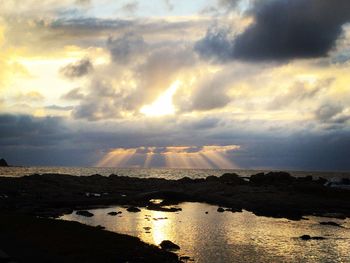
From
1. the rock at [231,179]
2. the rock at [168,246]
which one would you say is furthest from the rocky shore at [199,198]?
the rock at [168,246]

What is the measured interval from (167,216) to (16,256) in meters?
37.5

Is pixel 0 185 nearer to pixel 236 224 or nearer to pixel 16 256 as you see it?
pixel 236 224

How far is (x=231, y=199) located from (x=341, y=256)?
48148mm

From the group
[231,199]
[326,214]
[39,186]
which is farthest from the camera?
[39,186]

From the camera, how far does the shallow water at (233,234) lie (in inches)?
1550

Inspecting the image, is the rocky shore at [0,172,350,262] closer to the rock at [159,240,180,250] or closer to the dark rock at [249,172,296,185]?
the dark rock at [249,172,296,185]

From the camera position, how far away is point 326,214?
7262 centimetres

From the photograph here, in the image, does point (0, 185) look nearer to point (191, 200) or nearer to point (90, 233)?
point (191, 200)

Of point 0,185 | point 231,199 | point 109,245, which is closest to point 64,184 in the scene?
point 0,185

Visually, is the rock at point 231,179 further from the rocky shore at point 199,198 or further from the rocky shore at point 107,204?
the rocky shore at point 199,198

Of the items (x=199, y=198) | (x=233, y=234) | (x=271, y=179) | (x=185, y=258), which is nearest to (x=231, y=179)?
(x=271, y=179)

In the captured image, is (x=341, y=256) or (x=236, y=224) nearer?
(x=341, y=256)

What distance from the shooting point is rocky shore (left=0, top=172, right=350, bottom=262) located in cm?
3591

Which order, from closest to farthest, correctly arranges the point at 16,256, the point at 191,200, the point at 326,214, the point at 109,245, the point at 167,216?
1. the point at 16,256
2. the point at 109,245
3. the point at 167,216
4. the point at 326,214
5. the point at 191,200
